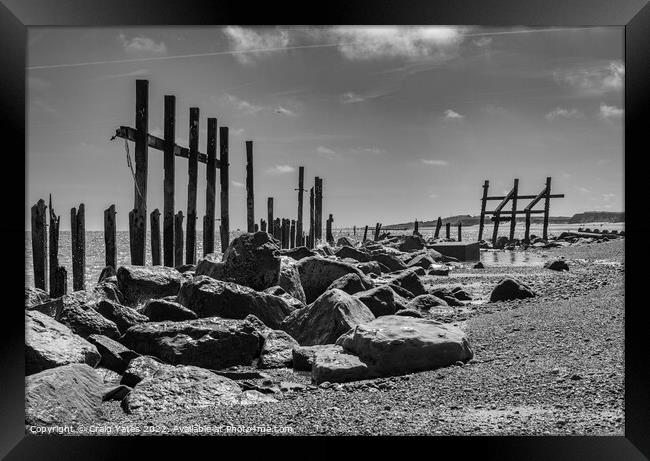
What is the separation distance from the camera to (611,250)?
17.4 meters

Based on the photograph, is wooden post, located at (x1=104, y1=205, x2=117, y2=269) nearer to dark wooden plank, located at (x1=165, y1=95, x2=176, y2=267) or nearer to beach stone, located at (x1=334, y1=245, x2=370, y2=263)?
dark wooden plank, located at (x1=165, y1=95, x2=176, y2=267)

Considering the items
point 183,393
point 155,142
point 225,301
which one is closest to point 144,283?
point 225,301

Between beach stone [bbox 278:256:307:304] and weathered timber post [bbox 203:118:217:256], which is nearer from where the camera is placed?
beach stone [bbox 278:256:307:304]

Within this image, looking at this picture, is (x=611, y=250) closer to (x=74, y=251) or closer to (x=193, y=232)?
(x=193, y=232)

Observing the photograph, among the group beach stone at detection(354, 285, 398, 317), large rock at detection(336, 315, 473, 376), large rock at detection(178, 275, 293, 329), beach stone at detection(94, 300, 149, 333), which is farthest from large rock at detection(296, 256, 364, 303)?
large rock at detection(336, 315, 473, 376)

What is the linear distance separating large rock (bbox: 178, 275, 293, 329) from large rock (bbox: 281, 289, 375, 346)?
249 millimetres

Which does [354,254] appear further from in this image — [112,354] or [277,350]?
[112,354]

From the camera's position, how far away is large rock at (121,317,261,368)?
5.79 meters

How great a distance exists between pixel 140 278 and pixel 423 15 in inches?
213

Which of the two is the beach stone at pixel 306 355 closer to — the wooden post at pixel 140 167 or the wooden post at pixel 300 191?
the wooden post at pixel 140 167

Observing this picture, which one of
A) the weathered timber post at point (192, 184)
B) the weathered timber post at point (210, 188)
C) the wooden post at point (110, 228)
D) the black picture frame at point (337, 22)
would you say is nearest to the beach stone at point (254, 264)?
the wooden post at point (110, 228)

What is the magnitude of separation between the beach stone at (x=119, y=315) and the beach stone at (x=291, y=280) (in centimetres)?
227

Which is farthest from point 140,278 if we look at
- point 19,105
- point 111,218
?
point 19,105

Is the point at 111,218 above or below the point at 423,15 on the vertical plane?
below
